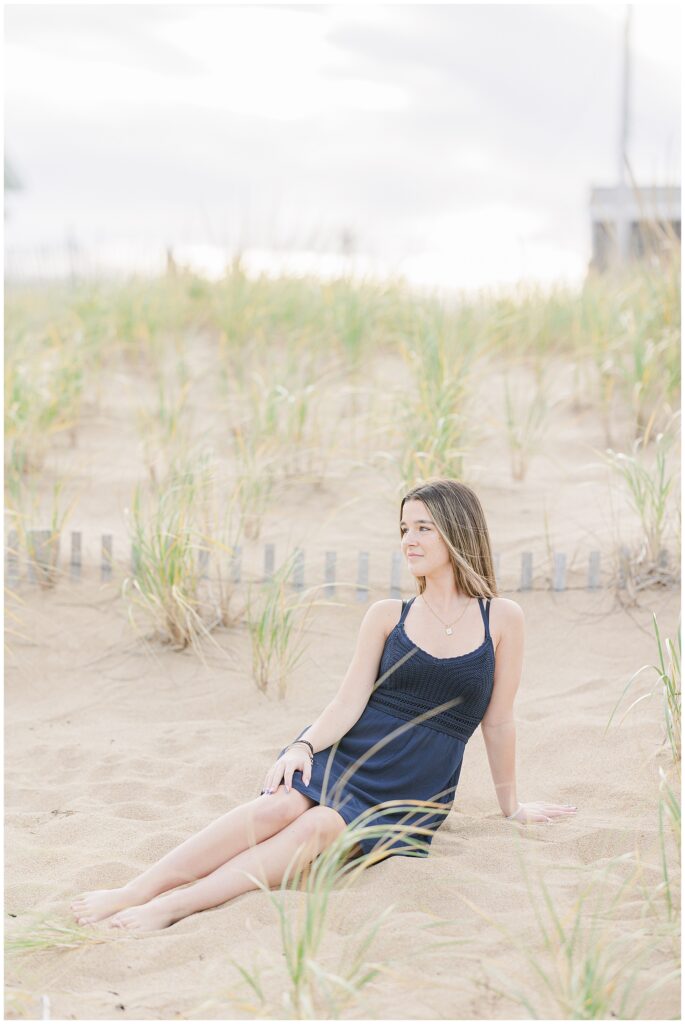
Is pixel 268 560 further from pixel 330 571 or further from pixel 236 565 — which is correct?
pixel 330 571

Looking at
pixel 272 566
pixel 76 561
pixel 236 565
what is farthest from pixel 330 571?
pixel 76 561

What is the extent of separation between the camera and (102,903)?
2.72 metres

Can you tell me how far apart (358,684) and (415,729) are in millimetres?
194

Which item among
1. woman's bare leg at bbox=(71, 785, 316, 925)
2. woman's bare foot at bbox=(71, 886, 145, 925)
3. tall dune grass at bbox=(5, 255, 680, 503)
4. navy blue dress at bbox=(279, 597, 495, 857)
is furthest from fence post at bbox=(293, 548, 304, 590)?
woman's bare foot at bbox=(71, 886, 145, 925)

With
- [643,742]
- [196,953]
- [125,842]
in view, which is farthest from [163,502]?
[196,953]

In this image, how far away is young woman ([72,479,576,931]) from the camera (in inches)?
114

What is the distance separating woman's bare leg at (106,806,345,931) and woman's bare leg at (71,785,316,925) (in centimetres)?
3

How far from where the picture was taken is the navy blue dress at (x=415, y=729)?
9.78 ft

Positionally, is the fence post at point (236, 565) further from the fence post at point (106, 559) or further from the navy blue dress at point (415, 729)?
the navy blue dress at point (415, 729)

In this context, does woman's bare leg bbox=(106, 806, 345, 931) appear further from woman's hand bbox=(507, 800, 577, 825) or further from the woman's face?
the woman's face

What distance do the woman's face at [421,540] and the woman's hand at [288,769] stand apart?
0.58 metres

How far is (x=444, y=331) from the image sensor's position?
6594mm

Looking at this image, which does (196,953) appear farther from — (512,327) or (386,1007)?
(512,327)

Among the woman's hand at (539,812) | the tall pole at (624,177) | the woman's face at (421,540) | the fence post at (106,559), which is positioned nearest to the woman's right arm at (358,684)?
the woman's face at (421,540)
